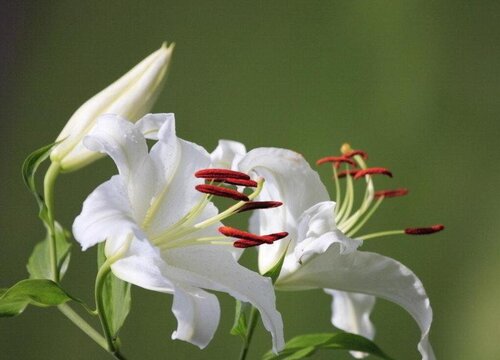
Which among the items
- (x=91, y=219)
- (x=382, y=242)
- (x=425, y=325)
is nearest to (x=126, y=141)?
(x=91, y=219)

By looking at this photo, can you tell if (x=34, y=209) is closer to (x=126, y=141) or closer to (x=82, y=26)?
(x=82, y=26)

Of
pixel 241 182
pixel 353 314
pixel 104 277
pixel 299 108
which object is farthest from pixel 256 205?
pixel 299 108

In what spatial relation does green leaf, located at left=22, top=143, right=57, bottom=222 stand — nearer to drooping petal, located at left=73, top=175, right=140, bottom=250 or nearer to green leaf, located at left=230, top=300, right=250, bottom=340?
drooping petal, located at left=73, top=175, right=140, bottom=250

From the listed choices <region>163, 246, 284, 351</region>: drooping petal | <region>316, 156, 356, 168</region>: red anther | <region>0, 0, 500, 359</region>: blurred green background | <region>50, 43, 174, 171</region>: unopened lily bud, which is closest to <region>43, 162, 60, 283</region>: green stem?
<region>50, 43, 174, 171</region>: unopened lily bud

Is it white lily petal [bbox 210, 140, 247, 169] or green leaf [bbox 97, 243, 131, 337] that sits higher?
white lily petal [bbox 210, 140, 247, 169]

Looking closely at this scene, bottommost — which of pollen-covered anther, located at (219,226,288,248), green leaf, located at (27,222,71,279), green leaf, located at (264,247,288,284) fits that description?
green leaf, located at (27,222,71,279)

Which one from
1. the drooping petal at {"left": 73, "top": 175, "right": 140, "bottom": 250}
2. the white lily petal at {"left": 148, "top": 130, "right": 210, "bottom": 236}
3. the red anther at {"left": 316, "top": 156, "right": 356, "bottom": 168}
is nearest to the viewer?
the drooping petal at {"left": 73, "top": 175, "right": 140, "bottom": 250}

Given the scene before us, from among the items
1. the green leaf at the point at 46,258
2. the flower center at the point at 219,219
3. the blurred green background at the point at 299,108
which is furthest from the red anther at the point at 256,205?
the blurred green background at the point at 299,108
